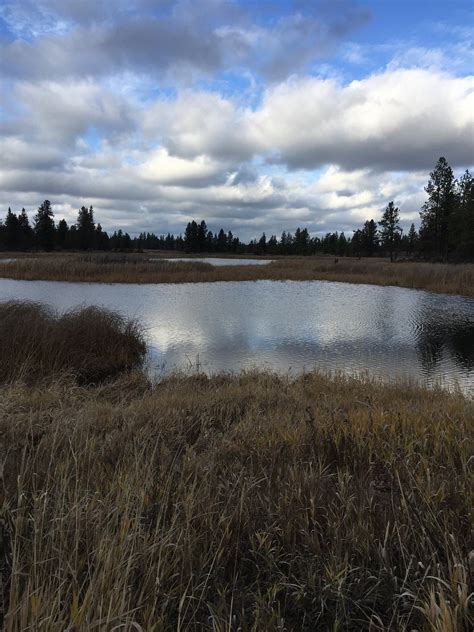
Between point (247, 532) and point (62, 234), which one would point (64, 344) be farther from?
point (62, 234)

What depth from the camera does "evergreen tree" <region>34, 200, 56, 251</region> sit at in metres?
89.9

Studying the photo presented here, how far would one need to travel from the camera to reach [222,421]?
19.9 ft

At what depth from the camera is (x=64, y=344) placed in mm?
11188

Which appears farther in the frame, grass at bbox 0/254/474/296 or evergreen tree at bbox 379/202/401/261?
evergreen tree at bbox 379/202/401/261

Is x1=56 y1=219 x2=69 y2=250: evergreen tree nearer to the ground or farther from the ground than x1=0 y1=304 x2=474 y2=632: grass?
farther from the ground

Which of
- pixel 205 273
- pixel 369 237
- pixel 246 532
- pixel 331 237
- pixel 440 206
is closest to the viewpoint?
pixel 246 532

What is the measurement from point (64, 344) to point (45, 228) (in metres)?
88.1

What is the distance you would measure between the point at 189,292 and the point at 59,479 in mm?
27986

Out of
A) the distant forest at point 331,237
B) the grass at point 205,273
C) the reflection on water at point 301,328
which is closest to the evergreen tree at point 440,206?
the distant forest at point 331,237

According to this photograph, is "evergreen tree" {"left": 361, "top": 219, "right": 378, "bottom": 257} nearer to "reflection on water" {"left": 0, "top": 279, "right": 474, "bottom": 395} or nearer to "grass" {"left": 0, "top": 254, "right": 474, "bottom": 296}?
"grass" {"left": 0, "top": 254, "right": 474, "bottom": 296}

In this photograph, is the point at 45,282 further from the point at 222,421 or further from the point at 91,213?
the point at 91,213

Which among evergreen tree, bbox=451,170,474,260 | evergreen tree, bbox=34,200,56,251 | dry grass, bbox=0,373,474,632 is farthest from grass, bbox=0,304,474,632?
evergreen tree, bbox=34,200,56,251

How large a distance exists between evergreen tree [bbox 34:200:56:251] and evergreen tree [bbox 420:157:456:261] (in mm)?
70911

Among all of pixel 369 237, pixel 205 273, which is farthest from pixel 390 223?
pixel 205 273
